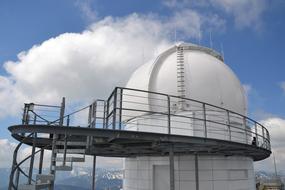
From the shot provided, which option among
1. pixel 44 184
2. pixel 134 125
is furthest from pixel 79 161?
pixel 134 125

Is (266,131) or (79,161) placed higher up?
(266,131)

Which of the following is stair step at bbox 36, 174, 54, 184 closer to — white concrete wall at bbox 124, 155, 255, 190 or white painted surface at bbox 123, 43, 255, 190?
white painted surface at bbox 123, 43, 255, 190

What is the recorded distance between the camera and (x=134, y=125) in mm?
11305

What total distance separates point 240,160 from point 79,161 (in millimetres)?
7358

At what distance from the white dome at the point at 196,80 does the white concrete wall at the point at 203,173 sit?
8.12 feet

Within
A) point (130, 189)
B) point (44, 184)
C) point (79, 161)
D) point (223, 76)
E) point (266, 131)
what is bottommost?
point (130, 189)

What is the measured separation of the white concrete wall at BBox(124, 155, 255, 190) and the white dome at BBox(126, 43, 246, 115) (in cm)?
247

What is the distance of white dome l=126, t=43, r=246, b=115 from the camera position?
11117 mm

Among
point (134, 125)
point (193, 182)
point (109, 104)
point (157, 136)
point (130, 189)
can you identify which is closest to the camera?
point (157, 136)

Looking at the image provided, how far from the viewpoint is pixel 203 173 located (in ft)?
33.6

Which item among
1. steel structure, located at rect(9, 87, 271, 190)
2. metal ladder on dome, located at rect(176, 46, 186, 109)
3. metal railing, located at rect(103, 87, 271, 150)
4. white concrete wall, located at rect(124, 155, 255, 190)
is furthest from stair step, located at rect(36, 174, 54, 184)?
metal ladder on dome, located at rect(176, 46, 186, 109)

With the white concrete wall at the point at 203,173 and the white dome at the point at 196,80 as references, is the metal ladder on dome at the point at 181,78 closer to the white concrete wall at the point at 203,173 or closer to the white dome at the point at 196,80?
the white dome at the point at 196,80

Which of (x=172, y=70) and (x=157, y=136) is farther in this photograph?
(x=172, y=70)

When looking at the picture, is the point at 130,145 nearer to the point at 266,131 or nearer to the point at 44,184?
the point at 44,184
